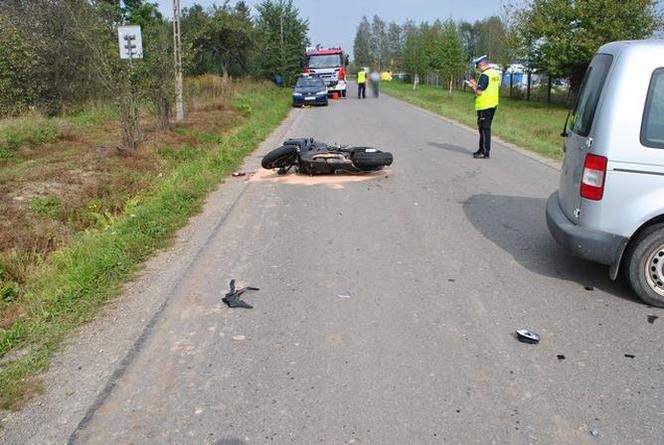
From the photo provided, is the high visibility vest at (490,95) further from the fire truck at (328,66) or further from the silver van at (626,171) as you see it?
the fire truck at (328,66)

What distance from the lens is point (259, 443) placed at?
2906mm

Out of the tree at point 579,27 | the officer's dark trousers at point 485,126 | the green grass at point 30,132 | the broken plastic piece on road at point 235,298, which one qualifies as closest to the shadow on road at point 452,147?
the officer's dark trousers at point 485,126

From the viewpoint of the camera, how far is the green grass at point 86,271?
377cm

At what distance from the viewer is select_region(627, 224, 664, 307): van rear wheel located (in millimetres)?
4410

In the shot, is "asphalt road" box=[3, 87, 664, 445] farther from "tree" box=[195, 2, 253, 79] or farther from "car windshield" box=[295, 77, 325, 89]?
"tree" box=[195, 2, 253, 79]

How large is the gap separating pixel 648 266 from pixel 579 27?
34656 millimetres

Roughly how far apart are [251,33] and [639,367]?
1757 inches

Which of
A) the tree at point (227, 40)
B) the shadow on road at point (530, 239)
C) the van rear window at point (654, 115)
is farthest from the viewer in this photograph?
the tree at point (227, 40)

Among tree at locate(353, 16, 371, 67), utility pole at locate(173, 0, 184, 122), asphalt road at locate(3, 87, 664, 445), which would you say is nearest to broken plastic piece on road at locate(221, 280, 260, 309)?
asphalt road at locate(3, 87, 664, 445)

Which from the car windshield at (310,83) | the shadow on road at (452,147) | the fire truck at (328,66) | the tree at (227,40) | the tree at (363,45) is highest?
the tree at (363,45)

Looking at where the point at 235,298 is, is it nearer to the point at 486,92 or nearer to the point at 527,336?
the point at 527,336

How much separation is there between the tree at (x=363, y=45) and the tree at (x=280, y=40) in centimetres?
7603

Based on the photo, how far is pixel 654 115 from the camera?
167 inches

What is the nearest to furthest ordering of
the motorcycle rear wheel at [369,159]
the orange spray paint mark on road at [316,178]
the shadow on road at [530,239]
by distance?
the shadow on road at [530,239], the orange spray paint mark on road at [316,178], the motorcycle rear wheel at [369,159]
